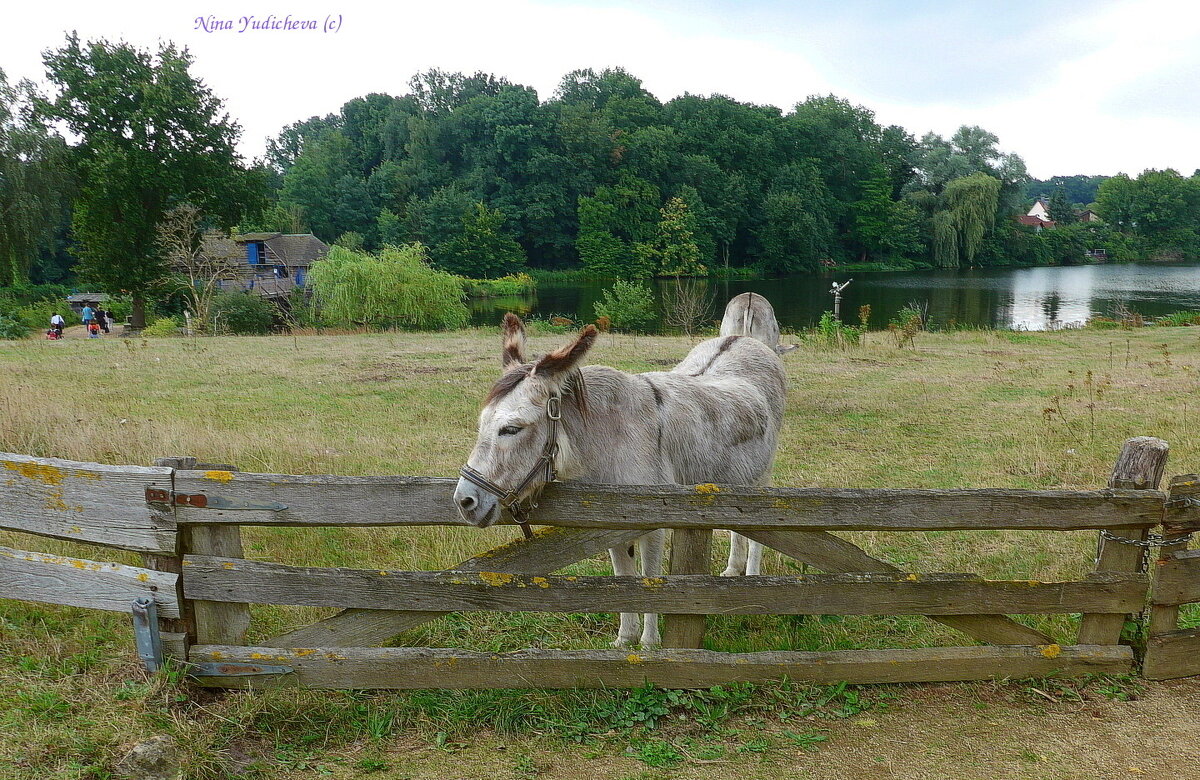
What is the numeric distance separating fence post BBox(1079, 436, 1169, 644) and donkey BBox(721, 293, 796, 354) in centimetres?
468

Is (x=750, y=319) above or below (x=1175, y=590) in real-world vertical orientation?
above

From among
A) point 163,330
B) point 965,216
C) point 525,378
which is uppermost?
point 965,216

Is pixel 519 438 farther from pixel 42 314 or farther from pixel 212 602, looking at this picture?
pixel 42 314

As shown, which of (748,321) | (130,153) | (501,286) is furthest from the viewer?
(501,286)

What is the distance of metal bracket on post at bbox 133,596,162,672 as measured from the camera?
3.36 meters

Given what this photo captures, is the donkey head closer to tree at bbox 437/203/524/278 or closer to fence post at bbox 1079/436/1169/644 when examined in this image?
fence post at bbox 1079/436/1169/644

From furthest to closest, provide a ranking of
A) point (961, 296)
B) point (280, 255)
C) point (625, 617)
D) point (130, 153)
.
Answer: point (280, 255), point (961, 296), point (130, 153), point (625, 617)

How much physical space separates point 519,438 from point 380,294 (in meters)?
29.7

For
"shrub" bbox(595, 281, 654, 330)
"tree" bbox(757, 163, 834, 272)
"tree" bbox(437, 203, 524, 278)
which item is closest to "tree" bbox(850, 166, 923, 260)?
"tree" bbox(757, 163, 834, 272)

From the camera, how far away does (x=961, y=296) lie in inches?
1799

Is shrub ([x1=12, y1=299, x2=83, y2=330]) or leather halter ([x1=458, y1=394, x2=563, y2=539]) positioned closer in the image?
leather halter ([x1=458, y1=394, x2=563, y2=539])

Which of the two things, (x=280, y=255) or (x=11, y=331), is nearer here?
(x=11, y=331)

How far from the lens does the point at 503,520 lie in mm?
3434

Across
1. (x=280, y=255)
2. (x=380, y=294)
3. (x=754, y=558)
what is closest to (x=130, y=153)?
(x=380, y=294)
